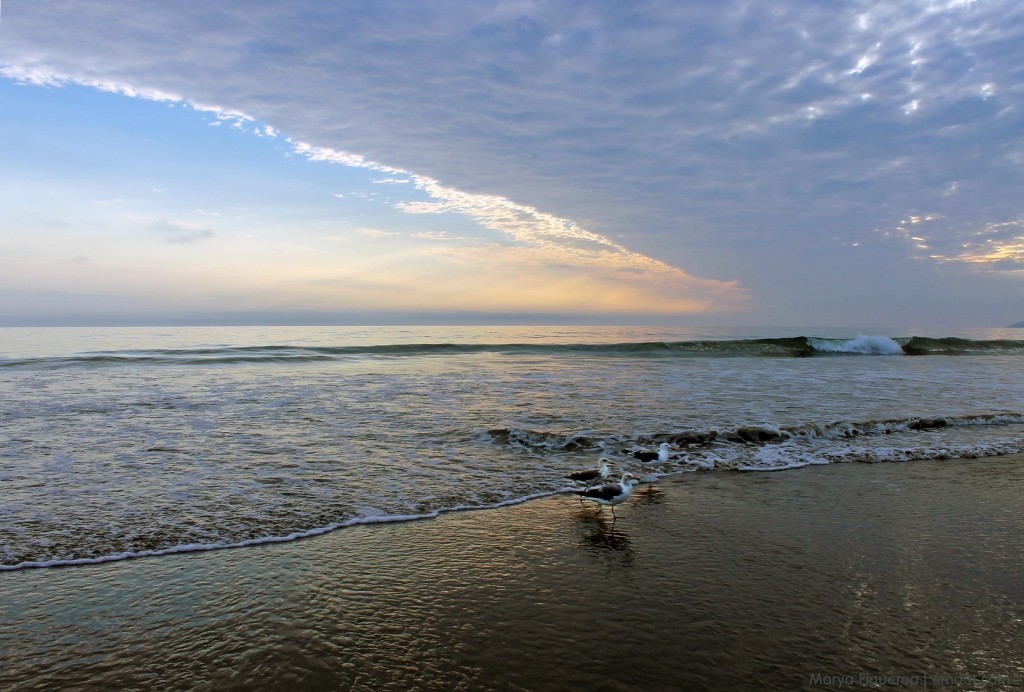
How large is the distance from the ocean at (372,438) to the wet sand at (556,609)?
1.07m

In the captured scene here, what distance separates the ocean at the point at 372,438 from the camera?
6.87 m

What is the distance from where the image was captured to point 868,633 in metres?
4.25

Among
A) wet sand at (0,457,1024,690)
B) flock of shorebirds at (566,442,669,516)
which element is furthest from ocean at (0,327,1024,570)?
wet sand at (0,457,1024,690)

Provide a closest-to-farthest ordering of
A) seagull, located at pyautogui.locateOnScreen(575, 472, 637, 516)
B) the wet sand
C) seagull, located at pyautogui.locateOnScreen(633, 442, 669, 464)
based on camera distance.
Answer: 1. the wet sand
2. seagull, located at pyautogui.locateOnScreen(575, 472, 637, 516)
3. seagull, located at pyautogui.locateOnScreen(633, 442, 669, 464)

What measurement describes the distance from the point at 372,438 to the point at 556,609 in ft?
24.8

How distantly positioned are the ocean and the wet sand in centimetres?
107

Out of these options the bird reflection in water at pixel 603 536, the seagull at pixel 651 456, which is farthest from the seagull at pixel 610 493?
the seagull at pixel 651 456

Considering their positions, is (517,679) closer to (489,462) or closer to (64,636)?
(64,636)

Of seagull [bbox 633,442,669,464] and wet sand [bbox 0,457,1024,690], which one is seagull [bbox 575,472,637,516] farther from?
seagull [bbox 633,442,669,464]

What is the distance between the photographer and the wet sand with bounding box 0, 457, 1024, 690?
3770 millimetres

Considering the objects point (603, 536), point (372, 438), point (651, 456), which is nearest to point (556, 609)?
point (603, 536)

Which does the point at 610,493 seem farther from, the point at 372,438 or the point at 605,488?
the point at 372,438

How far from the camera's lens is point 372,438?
11422mm

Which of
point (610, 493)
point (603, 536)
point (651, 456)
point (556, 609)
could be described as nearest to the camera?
point (556, 609)
